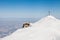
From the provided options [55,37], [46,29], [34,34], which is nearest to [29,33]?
[34,34]

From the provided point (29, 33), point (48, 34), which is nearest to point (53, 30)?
point (48, 34)

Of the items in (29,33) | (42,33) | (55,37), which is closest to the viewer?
(55,37)

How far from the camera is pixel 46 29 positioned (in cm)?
854

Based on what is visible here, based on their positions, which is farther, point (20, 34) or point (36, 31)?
point (20, 34)

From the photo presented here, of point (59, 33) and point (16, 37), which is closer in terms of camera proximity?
point (59, 33)

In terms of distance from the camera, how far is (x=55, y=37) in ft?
24.9

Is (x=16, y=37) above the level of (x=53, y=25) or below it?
below

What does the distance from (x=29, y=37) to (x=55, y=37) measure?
1.58 m

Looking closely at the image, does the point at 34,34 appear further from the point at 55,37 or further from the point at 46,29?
the point at 55,37

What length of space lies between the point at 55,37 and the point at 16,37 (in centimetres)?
268

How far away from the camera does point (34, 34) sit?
848 cm

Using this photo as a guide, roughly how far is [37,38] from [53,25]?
1518 mm

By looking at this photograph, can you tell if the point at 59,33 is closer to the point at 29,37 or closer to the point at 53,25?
the point at 53,25

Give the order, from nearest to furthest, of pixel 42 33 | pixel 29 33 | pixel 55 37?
pixel 55 37 → pixel 42 33 → pixel 29 33
